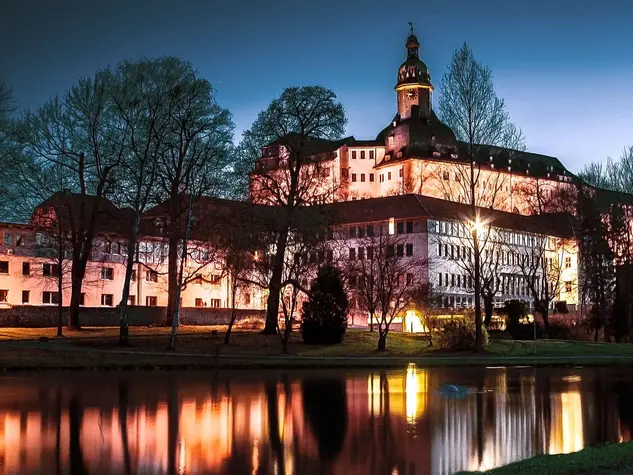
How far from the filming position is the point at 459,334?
2010 inches

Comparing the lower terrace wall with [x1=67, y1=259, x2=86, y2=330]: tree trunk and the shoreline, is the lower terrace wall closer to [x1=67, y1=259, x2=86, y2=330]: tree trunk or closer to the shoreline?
[x1=67, y1=259, x2=86, y2=330]: tree trunk

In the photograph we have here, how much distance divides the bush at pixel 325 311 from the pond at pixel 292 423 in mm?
18976

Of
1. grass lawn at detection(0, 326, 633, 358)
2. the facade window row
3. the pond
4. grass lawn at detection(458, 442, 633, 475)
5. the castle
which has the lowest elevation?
the pond

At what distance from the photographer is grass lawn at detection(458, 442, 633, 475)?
11.5m

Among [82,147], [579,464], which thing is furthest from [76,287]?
[579,464]

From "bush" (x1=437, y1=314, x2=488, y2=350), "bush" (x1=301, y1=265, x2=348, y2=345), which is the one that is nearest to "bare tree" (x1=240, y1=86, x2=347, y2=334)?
"bush" (x1=301, y1=265, x2=348, y2=345)

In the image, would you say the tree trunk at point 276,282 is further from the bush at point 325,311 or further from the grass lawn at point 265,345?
the bush at point 325,311

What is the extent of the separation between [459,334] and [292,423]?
3337cm

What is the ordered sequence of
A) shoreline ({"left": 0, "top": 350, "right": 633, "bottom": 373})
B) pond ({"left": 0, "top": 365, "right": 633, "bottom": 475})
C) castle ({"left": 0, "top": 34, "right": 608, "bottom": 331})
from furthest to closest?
1. castle ({"left": 0, "top": 34, "right": 608, "bottom": 331})
2. shoreline ({"left": 0, "top": 350, "right": 633, "bottom": 373})
3. pond ({"left": 0, "top": 365, "right": 633, "bottom": 475})

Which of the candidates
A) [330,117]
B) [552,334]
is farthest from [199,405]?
[552,334]

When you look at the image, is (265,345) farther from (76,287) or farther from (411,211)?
(411,211)

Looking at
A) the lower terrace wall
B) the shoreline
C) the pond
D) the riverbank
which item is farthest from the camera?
the lower terrace wall

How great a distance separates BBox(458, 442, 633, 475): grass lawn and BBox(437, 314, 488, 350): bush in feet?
124

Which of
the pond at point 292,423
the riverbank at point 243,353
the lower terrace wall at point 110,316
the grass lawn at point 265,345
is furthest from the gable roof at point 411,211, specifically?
the pond at point 292,423
